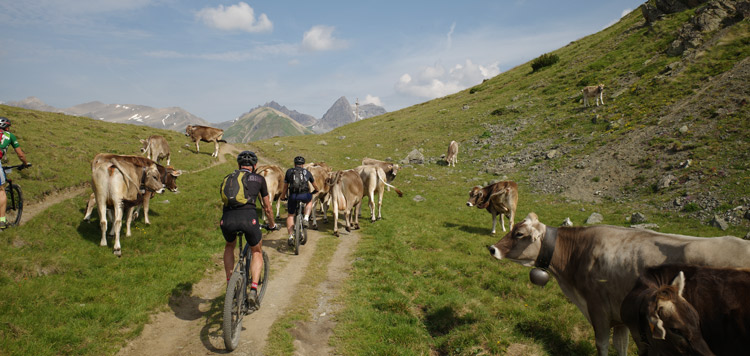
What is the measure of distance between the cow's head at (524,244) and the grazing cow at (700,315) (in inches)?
93.9

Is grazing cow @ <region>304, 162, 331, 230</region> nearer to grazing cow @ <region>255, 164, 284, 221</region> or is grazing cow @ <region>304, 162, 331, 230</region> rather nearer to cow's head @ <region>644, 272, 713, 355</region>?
grazing cow @ <region>255, 164, 284, 221</region>

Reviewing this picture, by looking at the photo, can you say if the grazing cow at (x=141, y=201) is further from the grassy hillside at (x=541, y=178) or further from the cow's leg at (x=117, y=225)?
the grassy hillside at (x=541, y=178)

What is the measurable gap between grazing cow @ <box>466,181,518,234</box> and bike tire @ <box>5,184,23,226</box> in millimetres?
16032

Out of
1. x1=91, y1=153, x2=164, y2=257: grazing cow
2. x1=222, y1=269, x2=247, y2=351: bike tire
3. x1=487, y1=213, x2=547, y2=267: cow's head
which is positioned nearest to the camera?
x1=222, y1=269, x2=247, y2=351: bike tire

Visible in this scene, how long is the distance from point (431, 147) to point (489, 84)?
105 feet

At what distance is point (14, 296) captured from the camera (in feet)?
22.3

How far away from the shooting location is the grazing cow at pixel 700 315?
3234 mm

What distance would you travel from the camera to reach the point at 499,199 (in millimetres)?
15250

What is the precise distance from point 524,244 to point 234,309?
5.71 m

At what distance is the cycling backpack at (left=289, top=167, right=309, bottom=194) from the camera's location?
1157cm

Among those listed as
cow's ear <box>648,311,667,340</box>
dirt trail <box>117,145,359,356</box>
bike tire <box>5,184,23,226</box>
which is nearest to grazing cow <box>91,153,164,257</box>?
bike tire <box>5,184,23,226</box>

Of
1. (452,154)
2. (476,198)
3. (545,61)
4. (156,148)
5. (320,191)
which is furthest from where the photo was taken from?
(545,61)

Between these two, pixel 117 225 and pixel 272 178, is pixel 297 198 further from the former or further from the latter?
pixel 117 225

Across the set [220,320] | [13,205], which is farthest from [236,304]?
[13,205]
